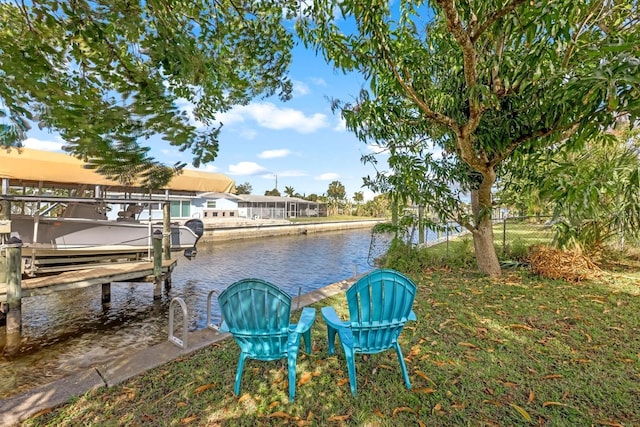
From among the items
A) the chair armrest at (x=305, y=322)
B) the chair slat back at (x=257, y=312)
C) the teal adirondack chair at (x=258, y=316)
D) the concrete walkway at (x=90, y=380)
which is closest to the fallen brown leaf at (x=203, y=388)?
the teal adirondack chair at (x=258, y=316)

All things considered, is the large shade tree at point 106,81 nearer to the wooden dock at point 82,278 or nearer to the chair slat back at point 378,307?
the chair slat back at point 378,307

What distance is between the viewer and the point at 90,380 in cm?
270

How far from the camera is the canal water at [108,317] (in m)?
3.94

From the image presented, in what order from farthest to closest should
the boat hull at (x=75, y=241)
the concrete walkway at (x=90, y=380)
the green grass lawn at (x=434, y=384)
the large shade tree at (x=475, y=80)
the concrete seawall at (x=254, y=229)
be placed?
the concrete seawall at (x=254, y=229)
the boat hull at (x=75, y=241)
the large shade tree at (x=475, y=80)
the concrete walkway at (x=90, y=380)
the green grass lawn at (x=434, y=384)

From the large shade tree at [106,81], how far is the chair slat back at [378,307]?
63.2 inches

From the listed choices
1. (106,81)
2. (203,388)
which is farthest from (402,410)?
(106,81)

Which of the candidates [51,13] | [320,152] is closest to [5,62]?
[51,13]

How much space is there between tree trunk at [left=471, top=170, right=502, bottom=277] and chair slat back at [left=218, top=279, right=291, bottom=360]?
4853 mm

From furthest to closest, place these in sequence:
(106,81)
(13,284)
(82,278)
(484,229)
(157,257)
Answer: (157,257)
(484,229)
(82,278)
(13,284)
(106,81)

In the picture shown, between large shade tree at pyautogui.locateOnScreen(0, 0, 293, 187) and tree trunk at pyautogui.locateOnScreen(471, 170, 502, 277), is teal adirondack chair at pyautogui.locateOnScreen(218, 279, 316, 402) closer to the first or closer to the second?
large shade tree at pyautogui.locateOnScreen(0, 0, 293, 187)

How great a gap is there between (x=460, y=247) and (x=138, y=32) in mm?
8336

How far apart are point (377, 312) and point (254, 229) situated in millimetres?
20228

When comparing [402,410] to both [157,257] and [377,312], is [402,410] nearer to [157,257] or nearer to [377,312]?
[377,312]

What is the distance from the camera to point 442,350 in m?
3.13
